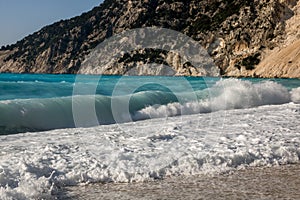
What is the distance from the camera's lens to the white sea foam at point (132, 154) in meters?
6.47

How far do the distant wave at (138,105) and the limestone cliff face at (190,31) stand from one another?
4724 centimetres

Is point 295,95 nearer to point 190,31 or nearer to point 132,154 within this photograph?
point 132,154

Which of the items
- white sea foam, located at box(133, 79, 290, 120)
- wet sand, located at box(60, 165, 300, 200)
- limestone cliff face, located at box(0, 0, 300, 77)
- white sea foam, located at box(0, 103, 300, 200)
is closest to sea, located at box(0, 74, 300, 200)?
white sea foam, located at box(0, 103, 300, 200)

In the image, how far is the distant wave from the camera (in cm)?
1647

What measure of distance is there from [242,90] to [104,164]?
20.8m

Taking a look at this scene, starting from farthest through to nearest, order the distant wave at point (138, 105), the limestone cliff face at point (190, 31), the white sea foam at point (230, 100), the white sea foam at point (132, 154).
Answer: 1. the limestone cliff face at point (190, 31)
2. the white sea foam at point (230, 100)
3. the distant wave at point (138, 105)
4. the white sea foam at point (132, 154)

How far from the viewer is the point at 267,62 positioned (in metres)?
82.6

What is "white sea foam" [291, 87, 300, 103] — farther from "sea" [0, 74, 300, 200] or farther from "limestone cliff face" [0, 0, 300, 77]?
"limestone cliff face" [0, 0, 300, 77]

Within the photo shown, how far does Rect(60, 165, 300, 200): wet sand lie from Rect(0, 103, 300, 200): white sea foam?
33 cm

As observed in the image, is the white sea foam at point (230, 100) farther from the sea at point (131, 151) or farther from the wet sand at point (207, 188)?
the wet sand at point (207, 188)

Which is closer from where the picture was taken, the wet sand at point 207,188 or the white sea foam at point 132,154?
the wet sand at point 207,188

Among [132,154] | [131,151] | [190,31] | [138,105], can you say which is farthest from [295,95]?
[190,31]

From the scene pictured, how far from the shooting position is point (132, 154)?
26.2ft

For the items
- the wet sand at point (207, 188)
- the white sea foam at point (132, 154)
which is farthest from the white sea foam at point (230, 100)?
the wet sand at point (207, 188)
